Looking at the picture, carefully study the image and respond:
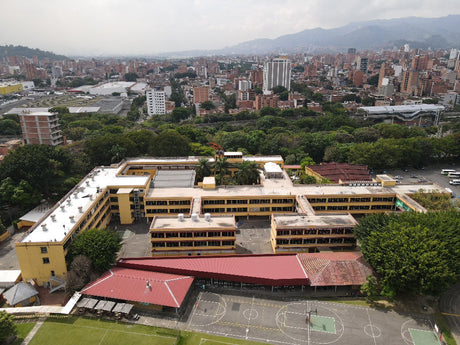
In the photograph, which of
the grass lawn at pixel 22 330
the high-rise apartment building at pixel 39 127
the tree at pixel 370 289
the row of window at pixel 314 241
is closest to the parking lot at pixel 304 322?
the tree at pixel 370 289

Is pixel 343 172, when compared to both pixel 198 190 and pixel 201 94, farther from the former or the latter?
pixel 201 94

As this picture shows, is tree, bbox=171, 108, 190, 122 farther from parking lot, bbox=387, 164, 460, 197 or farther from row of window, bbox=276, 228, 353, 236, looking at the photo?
row of window, bbox=276, 228, 353, 236

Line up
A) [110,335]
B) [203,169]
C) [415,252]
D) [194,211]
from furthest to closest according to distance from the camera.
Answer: [203,169] → [194,211] → [415,252] → [110,335]

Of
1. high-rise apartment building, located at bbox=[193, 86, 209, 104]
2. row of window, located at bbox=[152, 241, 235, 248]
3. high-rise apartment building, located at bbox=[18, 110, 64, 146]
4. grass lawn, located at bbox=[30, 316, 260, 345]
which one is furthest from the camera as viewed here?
high-rise apartment building, located at bbox=[193, 86, 209, 104]

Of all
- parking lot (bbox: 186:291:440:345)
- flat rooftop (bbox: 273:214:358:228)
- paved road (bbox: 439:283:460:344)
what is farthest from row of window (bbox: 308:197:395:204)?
parking lot (bbox: 186:291:440:345)

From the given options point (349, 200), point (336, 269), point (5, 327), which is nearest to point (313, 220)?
point (336, 269)

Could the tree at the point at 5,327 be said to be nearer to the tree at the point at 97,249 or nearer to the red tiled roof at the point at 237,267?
the tree at the point at 97,249

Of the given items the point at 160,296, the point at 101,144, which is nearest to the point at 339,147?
the point at 101,144
